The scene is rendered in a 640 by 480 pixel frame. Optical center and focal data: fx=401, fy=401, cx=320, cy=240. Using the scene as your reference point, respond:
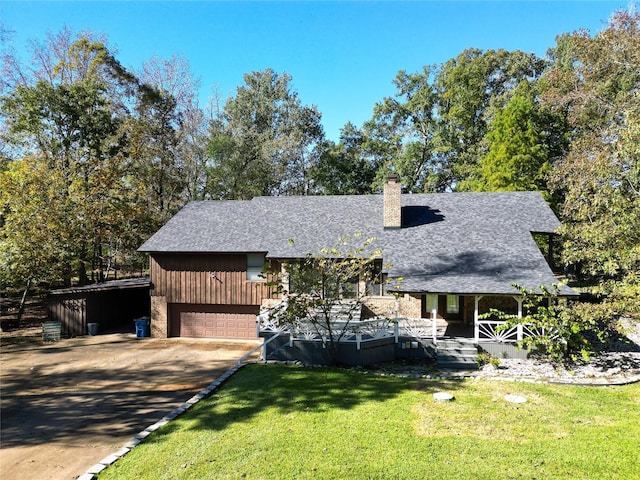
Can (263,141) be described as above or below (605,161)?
above

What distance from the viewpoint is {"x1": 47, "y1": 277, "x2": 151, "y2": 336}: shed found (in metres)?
20.7

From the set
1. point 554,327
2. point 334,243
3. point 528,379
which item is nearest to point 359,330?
point 334,243

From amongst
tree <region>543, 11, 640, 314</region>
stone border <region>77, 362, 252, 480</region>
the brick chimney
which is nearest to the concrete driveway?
stone border <region>77, 362, 252, 480</region>

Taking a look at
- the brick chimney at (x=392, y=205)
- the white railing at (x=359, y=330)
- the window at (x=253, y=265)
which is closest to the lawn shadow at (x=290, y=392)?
the white railing at (x=359, y=330)

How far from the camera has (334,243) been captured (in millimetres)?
18828

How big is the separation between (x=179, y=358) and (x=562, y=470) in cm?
1379

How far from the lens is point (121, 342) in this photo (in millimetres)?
19469

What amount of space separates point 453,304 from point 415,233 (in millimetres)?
3644

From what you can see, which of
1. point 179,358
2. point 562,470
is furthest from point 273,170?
point 562,470

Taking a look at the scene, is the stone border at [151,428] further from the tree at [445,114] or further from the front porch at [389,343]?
the tree at [445,114]

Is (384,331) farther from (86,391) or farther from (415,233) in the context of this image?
(86,391)

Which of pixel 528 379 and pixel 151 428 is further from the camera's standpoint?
pixel 528 379

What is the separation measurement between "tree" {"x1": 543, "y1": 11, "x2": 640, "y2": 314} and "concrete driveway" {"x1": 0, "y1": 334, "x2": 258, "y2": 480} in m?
13.6

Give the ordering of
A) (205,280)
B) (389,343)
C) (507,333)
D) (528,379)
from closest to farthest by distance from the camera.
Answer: (528,379)
(507,333)
(389,343)
(205,280)
